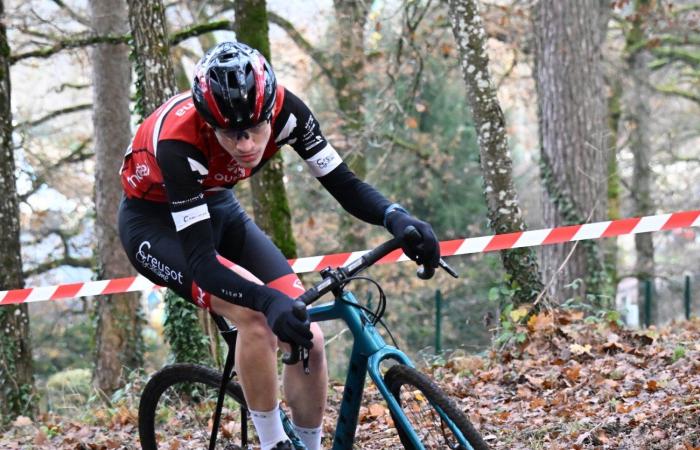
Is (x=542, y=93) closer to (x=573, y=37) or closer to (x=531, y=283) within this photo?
(x=573, y=37)

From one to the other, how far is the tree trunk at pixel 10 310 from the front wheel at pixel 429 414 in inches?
270

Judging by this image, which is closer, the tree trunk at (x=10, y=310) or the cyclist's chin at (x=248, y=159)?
the cyclist's chin at (x=248, y=159)

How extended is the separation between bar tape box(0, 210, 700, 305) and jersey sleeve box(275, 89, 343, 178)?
9.76 ft

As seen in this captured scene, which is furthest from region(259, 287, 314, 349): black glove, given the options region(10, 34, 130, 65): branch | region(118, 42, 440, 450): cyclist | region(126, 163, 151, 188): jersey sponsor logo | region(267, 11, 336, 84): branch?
region(267, 11, 336, 84): branch

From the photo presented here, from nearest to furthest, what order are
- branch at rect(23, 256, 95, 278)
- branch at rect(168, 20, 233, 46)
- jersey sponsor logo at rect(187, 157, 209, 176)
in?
jersey sponsor logo at rect(187, 157, 209, 176), branch at rect(168, 20, 233, 46), branch at rect(23, 256, 95, 278)

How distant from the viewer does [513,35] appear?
1852 centimetres

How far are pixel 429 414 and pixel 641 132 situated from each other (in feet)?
66.9

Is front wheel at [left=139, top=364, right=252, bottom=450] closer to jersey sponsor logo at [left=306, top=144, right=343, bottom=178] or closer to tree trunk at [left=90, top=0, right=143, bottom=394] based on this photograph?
jersey sponsor logo at [left=306, top=144, right=343, bottom=178]

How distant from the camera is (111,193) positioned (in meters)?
14.2

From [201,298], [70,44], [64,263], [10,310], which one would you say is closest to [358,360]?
[201,298]

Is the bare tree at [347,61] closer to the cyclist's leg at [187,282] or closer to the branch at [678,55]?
the branch at [678,55]

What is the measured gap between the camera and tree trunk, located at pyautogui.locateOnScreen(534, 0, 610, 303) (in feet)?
35.5

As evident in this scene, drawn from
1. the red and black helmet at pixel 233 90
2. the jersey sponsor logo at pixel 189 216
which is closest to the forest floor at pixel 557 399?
the jersey sponsor logo at pixel 189 216

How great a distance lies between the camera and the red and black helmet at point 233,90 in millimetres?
3824
